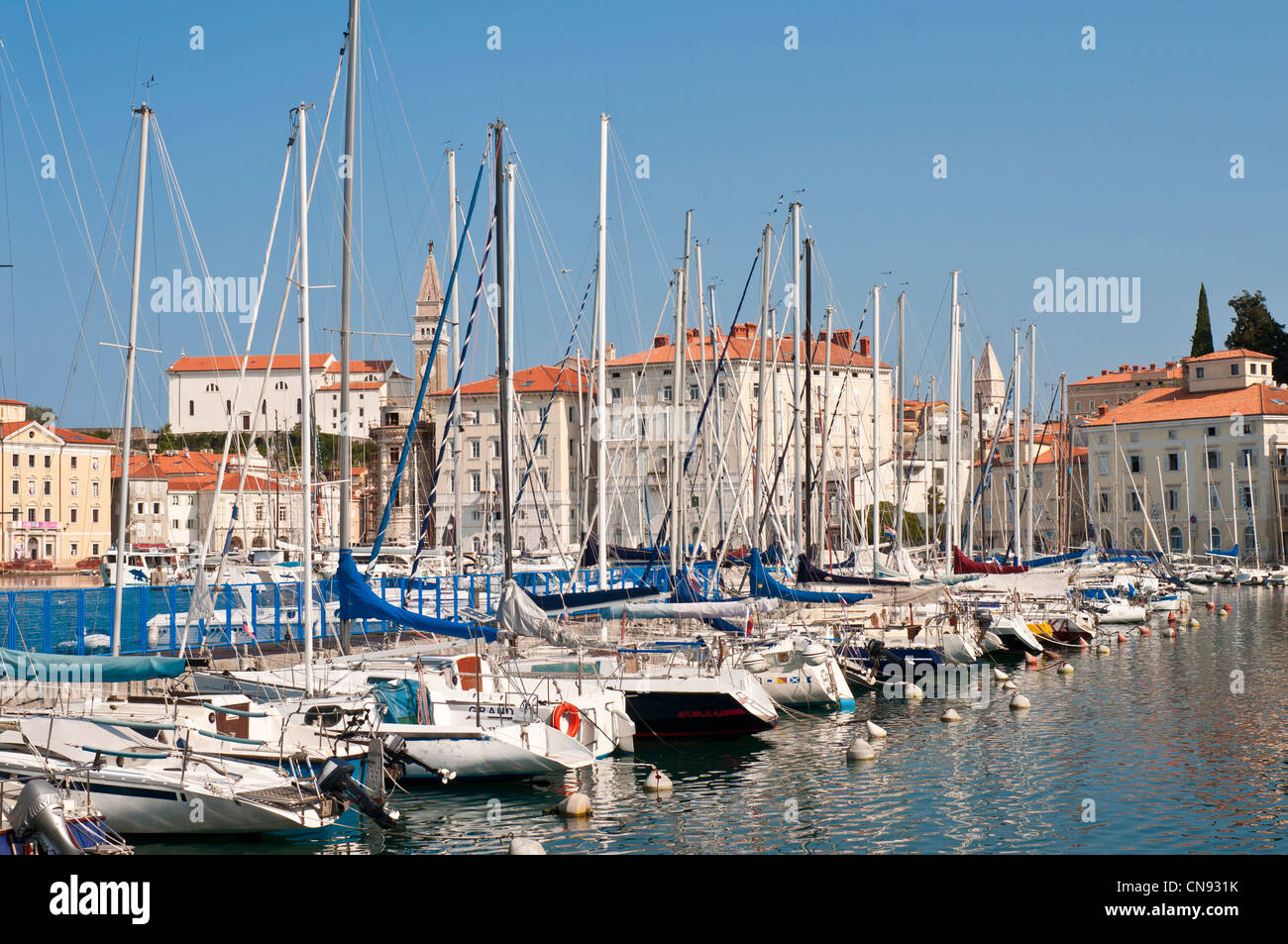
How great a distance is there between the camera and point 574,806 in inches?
689

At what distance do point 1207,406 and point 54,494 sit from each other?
85.2m

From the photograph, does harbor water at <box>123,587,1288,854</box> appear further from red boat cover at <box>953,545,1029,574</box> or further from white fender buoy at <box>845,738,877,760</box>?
red boat cover at <box>953,545,1029,574</box>

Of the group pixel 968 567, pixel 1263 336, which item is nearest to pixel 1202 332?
pixel 1263 336

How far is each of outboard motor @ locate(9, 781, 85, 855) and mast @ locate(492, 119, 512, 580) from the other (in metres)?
10.4

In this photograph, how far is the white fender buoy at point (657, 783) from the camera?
1925 cm

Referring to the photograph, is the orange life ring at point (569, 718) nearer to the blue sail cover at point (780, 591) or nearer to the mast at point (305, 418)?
the mast at point (305, 418)

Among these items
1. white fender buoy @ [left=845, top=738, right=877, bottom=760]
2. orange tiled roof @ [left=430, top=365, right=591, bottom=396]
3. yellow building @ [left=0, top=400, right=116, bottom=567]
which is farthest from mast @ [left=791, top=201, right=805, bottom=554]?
yellow building @ [left=0, top=400, right=116, bottom=567]

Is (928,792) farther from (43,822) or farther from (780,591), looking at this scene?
A: (43,822)

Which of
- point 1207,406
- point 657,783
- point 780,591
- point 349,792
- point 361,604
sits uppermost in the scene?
point 1207,406

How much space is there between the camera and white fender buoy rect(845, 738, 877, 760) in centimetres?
2169

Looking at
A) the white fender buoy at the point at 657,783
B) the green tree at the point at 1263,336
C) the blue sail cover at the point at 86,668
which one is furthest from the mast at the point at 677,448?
the green tree at the point at 1263,336

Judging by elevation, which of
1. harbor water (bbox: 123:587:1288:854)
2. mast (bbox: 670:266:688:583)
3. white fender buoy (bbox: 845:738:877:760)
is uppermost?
mast (bbox: 670:266:688:583)

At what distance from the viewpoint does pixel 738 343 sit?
89.3m
